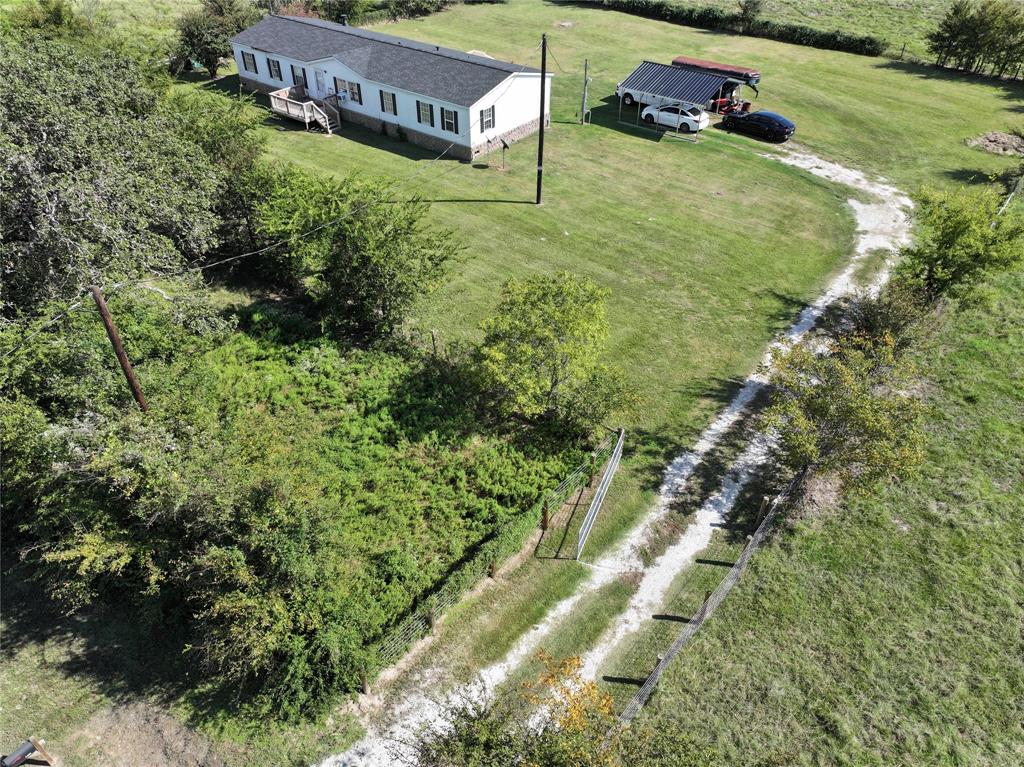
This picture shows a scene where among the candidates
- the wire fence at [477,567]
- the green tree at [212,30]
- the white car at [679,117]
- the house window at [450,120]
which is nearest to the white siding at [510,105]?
the house window at [450,120]

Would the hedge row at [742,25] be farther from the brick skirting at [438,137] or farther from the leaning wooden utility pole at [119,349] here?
the leaning wooden utility pole at [119,349]

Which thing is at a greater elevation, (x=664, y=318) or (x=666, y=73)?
(x=666, y=73)

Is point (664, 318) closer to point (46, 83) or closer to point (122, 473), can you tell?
point (122, 473)

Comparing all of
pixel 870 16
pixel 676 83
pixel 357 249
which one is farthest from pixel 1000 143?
pixel 357 249

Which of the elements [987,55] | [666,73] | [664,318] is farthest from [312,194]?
[987,55]

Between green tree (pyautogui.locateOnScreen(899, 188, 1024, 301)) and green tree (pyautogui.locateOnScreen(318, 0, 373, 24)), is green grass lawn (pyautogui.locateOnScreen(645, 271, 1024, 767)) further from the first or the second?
green tree (pyautogui.locateOnScreen(318, 0, 373, 24))

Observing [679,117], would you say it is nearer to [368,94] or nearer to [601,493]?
[368,94]
